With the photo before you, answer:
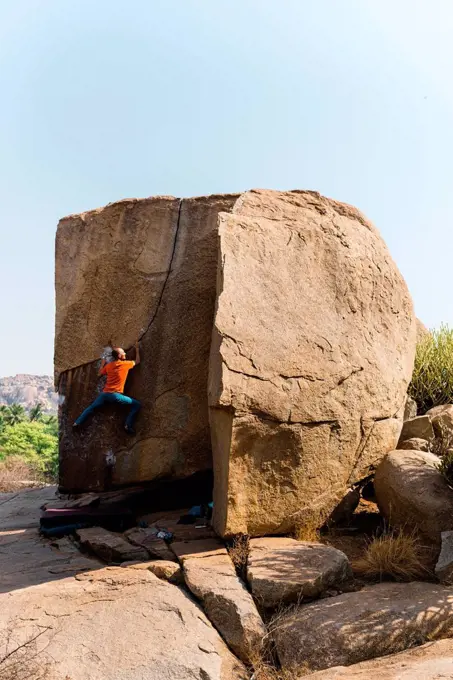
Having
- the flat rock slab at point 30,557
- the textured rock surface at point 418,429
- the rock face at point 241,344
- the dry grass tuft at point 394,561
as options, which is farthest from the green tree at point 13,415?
the dry grass tuft at point 394,561

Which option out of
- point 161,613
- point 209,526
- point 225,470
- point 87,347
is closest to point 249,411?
point 225,470

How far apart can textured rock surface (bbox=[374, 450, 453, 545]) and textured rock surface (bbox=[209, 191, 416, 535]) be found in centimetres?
31

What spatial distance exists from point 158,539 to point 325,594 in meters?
1.67

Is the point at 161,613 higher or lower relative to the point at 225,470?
lower

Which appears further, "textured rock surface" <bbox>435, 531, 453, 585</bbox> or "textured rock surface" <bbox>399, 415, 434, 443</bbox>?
"textured rock surface" <bbox>399, 415, 434, 443</bbox>

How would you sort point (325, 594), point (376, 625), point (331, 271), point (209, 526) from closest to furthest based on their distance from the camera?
point (376, 625) < point (325, 594) < point (209, 526) < point (331, 271)

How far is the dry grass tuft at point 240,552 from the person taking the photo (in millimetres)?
4668

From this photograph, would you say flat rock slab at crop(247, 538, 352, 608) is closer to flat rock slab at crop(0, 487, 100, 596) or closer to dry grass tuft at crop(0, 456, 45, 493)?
flat rock slab at crop(0, 487, 100, 596)

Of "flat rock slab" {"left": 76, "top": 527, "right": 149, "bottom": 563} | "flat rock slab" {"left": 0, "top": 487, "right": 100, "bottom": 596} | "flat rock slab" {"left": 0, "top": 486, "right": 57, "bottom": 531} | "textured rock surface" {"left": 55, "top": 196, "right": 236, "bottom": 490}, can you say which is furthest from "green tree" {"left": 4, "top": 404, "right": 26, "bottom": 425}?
"flat rock slab" {"left": 76, "top": 527, "right": 149, "bottom": 563}

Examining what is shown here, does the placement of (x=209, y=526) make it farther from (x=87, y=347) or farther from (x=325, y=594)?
(x=87, y=347)

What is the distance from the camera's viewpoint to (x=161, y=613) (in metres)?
4.03

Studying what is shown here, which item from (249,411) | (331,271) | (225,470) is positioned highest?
(331,271)

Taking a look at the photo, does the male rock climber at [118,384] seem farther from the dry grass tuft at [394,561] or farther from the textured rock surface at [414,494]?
the dry grass tuft at [394,561]

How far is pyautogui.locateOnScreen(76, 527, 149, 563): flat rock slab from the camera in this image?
505 centimetres
